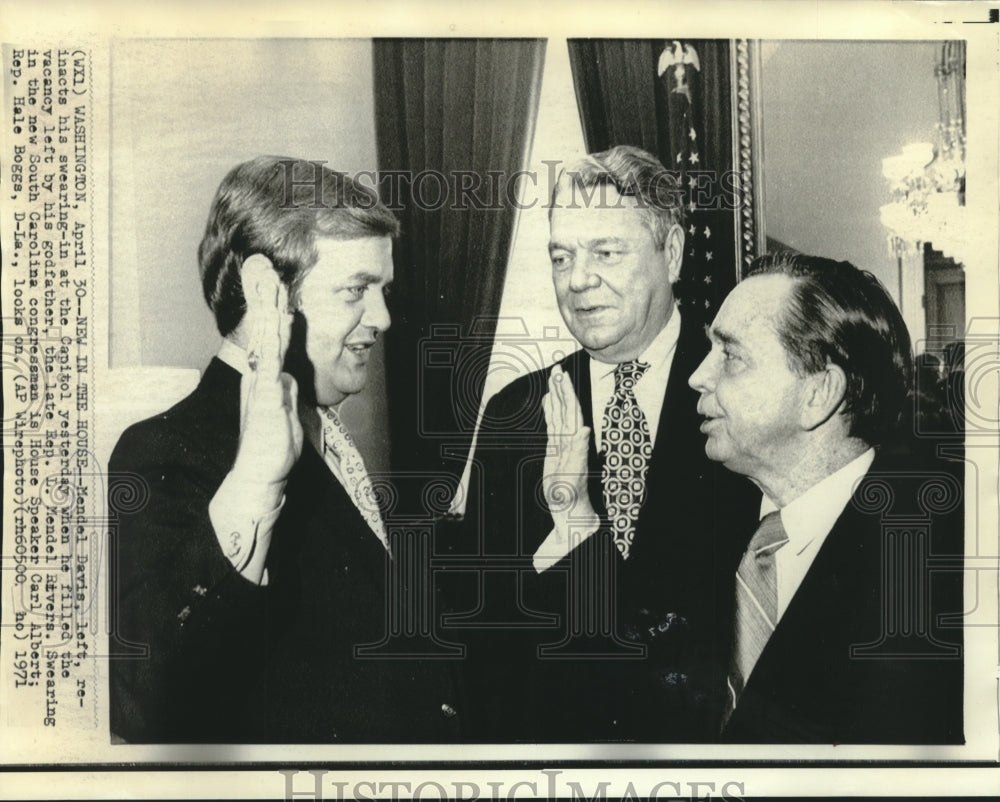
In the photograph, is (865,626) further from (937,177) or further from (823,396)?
(937,177)

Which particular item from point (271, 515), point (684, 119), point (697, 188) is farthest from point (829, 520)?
point (271, 515)

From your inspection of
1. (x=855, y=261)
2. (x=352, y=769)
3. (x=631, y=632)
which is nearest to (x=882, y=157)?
(x=855, y=261)

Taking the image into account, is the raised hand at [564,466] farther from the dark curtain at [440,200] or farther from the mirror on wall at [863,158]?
the mirror on wall at [863,158]

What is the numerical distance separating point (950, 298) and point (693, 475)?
26.0 inches

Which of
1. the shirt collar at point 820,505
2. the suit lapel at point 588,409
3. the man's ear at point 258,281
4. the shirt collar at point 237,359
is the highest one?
the man's ear at point 258,281

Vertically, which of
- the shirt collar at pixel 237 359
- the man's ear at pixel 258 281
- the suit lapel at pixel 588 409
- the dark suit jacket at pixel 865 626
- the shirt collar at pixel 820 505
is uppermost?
the man's ear at pixel 258 281

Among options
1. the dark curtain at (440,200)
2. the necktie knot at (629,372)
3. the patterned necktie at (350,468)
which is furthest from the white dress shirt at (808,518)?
the patterned necktie at (350,468)

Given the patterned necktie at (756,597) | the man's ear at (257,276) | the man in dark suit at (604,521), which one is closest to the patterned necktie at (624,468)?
the man in dark suit at (604,521)

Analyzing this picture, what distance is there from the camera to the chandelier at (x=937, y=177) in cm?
222

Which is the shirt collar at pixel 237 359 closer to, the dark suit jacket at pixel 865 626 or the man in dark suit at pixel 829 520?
the man in dark suit at pixel 829 520

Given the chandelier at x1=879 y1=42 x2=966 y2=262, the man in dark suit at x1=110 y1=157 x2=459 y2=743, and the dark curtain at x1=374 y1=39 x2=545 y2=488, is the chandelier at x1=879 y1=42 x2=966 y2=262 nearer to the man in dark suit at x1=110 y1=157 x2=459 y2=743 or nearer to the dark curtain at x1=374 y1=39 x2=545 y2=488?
the dark curtain at x1=374 y1=39 x2=545 y2=488

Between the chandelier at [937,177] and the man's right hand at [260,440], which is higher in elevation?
the chandelier at [937,177]

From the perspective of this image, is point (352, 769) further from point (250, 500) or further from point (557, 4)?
point (557, 4)

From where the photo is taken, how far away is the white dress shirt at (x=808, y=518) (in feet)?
7.27
